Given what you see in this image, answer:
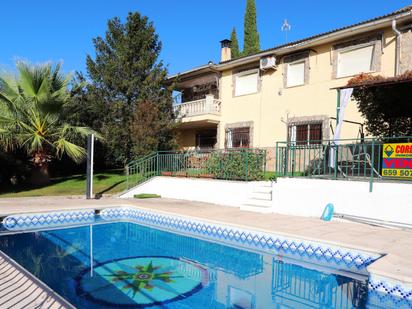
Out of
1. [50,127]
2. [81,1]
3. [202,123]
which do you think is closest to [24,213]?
[50,127]

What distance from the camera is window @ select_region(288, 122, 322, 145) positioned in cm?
1520

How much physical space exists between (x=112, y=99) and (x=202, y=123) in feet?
17.8

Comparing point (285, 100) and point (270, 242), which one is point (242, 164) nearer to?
point (270, 242)

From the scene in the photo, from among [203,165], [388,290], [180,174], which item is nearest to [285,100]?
[203,165]

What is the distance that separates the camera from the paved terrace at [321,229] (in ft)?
A: 16.8

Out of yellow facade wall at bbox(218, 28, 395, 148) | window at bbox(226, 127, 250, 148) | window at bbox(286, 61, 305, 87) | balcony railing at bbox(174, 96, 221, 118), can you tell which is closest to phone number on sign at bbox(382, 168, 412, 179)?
yellow facade wall at bbox(218, 28, 395, 148)

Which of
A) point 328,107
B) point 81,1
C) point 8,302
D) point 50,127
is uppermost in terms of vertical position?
point 81,1

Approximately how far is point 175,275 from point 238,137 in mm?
13508

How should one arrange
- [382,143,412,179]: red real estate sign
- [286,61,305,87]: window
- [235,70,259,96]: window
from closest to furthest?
1. [382,143,412,179]: red real estate sign
2. [286,61,305,87]: window
3. [235,70,259,96]: window

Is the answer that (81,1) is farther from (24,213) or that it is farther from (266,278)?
(266,278)

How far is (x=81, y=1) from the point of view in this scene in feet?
51.2

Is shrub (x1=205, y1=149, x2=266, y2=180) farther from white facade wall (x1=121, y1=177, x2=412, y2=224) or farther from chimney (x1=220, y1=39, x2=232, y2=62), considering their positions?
chimney (x1=220, y1=39, x2=232, y2=62)

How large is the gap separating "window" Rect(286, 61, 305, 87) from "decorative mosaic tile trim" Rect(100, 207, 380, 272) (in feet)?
32.3

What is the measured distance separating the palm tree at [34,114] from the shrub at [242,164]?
6.40 meters
